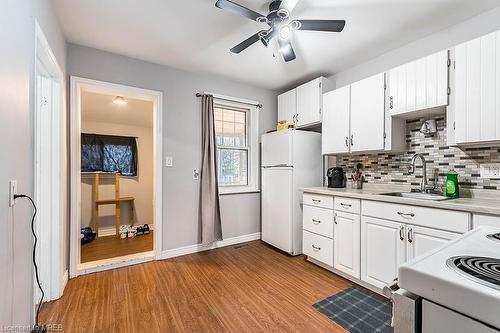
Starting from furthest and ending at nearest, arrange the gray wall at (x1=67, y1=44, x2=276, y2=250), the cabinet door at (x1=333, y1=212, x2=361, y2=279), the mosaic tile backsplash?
the gray wall at (x1=67, y1=44, x2=276, y2=250) < the cabinet door at (x1=333, y1=212, x2=361, y2=279) < the mosaic tile backsplash

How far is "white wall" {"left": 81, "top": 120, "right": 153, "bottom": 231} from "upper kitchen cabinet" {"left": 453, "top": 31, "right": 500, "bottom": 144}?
4.13 m

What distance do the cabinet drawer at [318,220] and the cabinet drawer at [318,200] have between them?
1.9 inches

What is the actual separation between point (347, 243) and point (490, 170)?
52.1 inches

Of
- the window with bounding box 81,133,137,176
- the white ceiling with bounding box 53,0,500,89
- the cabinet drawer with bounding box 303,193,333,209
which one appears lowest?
the cabinet drawer with bounding box 303,193,333,209

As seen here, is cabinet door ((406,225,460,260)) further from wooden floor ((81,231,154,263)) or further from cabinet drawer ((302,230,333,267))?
wooden floor ((81,231,154,263))

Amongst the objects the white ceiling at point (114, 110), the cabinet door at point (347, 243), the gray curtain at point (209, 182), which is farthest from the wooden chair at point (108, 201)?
the cabinet door at point (347, 243)

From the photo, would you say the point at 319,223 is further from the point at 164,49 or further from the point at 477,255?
the point at 164,49

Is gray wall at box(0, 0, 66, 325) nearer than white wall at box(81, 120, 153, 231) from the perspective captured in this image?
Yes

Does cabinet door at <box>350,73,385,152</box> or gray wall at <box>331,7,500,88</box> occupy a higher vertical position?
gray wall at <box>331,7,500,88</box>

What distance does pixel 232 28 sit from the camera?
2.23m

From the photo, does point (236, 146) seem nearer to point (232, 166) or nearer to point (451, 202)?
point (232, 166)

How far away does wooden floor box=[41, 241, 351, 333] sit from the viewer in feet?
5.78

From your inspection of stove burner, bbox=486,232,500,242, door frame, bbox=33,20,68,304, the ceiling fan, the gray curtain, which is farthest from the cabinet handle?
door frame, bbox=33,20,68,304

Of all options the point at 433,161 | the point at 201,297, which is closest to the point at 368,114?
the point at 433,161
